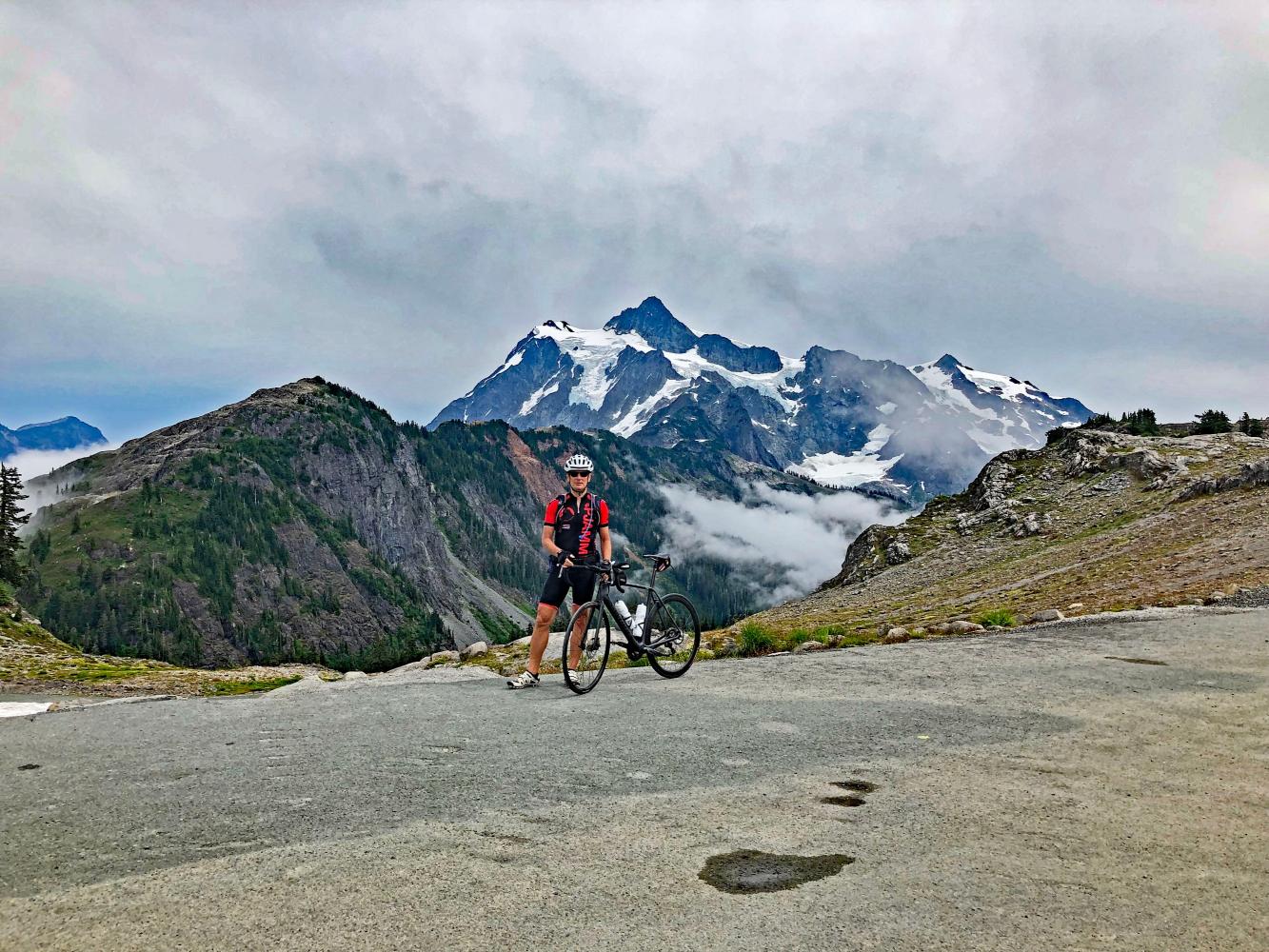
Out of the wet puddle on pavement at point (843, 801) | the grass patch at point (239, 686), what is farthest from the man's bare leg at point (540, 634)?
the grass patch at point (239, 686)

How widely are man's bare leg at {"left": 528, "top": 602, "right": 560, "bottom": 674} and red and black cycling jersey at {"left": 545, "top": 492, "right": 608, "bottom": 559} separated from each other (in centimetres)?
115

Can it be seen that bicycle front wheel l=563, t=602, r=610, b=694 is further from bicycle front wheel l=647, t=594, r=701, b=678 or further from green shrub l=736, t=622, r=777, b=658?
green shrub l=736, t=622, r=777, b=658

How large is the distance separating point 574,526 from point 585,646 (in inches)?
89.5

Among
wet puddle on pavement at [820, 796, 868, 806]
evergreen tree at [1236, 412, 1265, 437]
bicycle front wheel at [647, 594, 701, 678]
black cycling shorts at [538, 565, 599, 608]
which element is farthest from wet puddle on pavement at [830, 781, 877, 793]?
evergreen tree at [1236, 412, 1265, 437]

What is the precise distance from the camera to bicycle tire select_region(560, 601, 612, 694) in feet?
44.3

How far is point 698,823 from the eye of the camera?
654 centimetres

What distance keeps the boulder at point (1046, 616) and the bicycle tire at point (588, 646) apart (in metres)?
11.3

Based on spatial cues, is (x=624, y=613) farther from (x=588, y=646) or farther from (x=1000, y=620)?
(x=1000, y=620)

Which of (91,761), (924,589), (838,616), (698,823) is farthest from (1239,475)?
(91,761)

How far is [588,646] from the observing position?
46.0 feet

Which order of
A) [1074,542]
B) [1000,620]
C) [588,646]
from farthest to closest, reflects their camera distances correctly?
1. [1074,542]
2. [1000,620]
3. [588,646]

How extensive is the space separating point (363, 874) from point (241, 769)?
11.7 feet

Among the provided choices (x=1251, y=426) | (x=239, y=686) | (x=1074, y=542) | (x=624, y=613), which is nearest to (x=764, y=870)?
(x=624, y=613)

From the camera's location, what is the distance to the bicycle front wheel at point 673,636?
14742 millimetres
